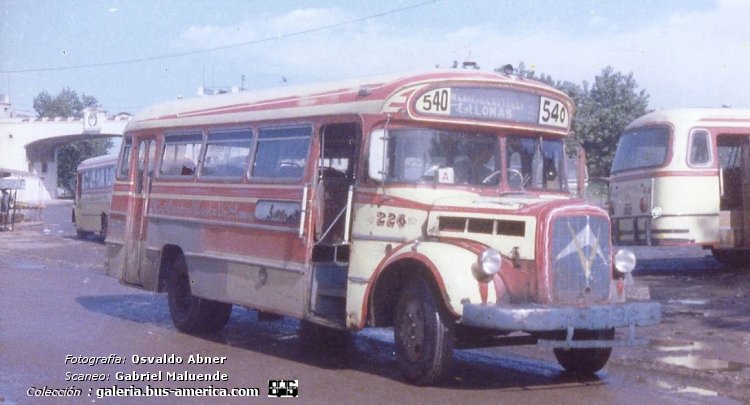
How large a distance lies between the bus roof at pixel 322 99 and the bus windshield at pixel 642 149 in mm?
10039

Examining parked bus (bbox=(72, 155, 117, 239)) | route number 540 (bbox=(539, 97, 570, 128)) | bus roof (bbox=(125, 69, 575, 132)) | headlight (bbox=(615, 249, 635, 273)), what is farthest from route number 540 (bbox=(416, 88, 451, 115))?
parked bus (bbox=(72, 155, 117, 239))

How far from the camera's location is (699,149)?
1936 cm

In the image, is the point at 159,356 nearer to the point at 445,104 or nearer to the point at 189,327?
the point at 189,327

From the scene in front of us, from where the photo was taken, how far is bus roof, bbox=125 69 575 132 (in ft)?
30.6

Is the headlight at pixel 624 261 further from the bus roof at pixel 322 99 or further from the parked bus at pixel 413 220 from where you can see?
the bus roof at pixel 322 99

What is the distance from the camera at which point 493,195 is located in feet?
30.8

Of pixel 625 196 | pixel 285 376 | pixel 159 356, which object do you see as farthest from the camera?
pixel 625 196

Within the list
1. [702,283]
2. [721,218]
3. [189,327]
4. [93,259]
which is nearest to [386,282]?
[189,327]

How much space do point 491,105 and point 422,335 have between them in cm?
239

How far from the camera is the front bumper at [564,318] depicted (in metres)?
A: 7.89

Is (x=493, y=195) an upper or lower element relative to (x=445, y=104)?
lower

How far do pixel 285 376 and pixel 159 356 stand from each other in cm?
171

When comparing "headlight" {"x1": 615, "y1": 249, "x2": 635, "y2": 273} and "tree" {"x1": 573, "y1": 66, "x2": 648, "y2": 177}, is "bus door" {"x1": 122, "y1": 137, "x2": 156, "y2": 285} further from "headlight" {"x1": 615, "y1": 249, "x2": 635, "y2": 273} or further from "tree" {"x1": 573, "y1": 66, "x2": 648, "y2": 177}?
"tree" {"x1": 573, "y1": 66, "x2": 648, "y2": 177}

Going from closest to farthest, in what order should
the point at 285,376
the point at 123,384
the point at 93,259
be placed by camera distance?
the point at 123,384
the point at 285,376
the point at 93,259
